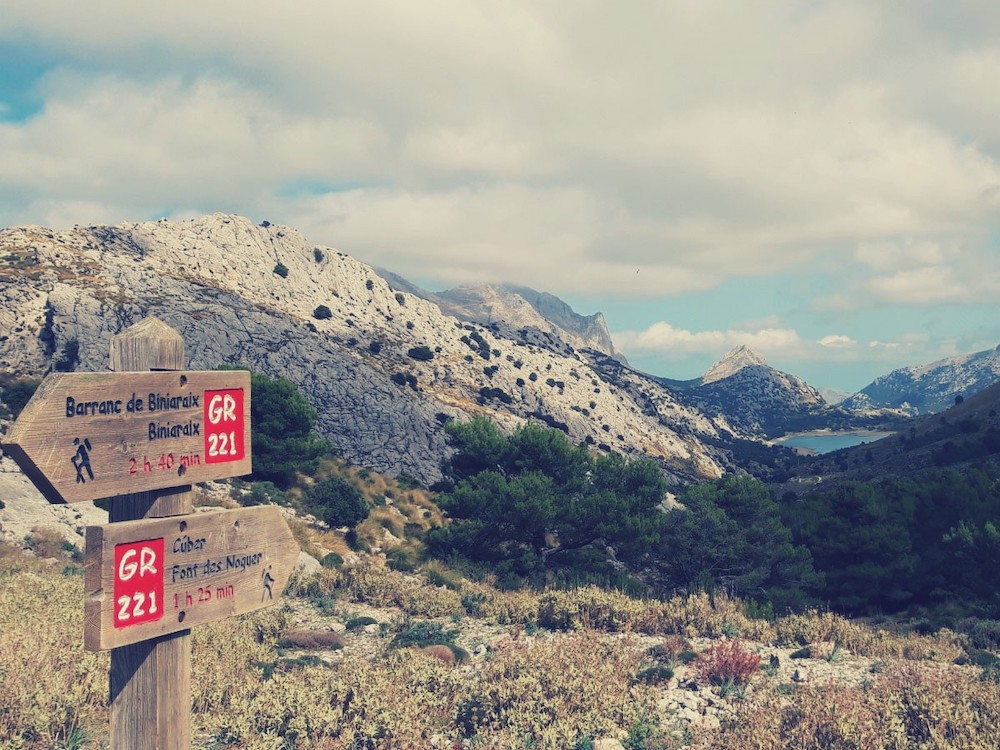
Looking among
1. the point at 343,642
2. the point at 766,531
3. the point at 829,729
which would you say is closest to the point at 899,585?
the point at 766,531

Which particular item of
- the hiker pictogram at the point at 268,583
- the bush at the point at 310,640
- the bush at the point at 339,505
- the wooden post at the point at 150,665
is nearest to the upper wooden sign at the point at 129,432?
the wooden post at the point at 150,665

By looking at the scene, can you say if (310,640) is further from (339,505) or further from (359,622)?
(339,505)

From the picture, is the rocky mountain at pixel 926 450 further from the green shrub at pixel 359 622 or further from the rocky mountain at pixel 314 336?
the green shrub at pixel 359 622

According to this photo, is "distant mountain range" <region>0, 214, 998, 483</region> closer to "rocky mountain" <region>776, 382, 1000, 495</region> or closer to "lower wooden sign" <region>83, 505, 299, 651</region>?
"rocky mountain" <region>776, 382, 1000, 495</region>

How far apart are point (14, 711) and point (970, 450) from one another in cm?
8234

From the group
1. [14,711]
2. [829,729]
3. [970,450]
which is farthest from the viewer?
[970,450]

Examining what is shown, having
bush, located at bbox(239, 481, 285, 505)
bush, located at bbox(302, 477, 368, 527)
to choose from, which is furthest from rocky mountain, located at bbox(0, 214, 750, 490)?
bush, located at bbox(302, 477, 368, 527)

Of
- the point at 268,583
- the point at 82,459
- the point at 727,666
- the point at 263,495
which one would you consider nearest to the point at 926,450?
the point at 263,495

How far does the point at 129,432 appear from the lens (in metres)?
5.17

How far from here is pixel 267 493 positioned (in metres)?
34.7

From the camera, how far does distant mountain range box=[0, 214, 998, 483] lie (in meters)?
56.7

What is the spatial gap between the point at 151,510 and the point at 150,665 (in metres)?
1.31

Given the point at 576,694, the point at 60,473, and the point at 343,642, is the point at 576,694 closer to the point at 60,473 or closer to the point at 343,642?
the point at 343,642

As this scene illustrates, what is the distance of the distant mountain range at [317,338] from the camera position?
56.7 meters
